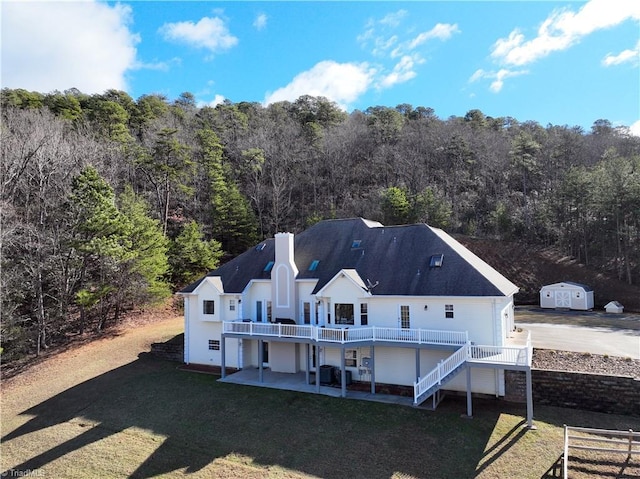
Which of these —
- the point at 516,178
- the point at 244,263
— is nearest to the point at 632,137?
the point at 516,178

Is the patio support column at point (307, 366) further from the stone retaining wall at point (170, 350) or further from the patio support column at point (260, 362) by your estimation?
the stone retaining wall at point (170, 350)

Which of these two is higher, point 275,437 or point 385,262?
point 385,262

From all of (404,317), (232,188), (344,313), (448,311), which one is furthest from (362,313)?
(232,188)

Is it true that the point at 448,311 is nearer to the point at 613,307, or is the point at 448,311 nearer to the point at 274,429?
the point at 274,429

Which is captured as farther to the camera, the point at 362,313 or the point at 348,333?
the point at 362,313

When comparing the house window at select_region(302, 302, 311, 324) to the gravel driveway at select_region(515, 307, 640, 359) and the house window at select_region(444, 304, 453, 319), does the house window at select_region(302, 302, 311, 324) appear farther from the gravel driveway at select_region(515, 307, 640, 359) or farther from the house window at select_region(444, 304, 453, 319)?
the gravel driveway at select_region(515, 307, 640, 359)

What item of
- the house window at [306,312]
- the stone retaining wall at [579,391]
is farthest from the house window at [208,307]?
the stone retaining wall at [579,391]
